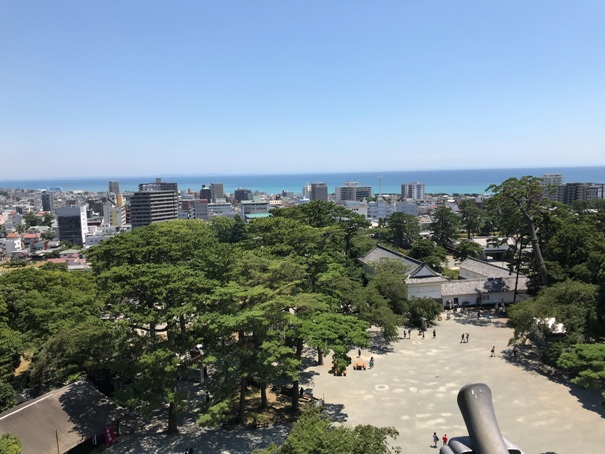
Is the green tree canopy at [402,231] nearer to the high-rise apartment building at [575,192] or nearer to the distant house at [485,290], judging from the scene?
the distant house at [485,290]

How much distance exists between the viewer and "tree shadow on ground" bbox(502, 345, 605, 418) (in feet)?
69.1

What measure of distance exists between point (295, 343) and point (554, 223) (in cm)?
2606

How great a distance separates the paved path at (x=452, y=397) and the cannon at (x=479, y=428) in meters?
10.4

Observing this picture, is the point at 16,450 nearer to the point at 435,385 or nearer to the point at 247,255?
the point at 247,255

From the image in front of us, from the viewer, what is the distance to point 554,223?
117 feet

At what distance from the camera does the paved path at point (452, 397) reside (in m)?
18.5

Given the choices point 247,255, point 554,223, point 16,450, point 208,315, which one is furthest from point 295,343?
point 554,223

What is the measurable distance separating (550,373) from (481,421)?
20.6 meters

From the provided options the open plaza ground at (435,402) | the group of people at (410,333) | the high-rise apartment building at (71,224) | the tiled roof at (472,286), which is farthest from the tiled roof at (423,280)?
the high-rise apartment building at (71,224)

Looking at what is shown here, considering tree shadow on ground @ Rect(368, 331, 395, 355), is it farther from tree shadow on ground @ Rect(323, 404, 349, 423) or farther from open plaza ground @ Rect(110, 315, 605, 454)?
tree shadow on ground @ Rect(323, 404, 349, 423)

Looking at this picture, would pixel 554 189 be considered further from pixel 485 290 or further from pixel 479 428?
pixel 479 428

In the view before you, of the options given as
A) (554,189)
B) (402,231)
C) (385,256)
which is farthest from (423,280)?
(402,231)

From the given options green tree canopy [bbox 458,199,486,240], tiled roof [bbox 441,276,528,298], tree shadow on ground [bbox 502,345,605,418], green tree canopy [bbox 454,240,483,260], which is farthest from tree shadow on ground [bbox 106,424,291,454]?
green tree canopy [bbox 458,199,486,240]

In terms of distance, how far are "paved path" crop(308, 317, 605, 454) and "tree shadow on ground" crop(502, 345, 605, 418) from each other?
0.09 m
